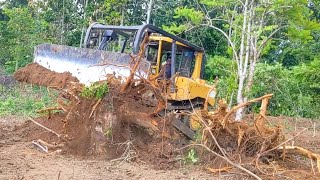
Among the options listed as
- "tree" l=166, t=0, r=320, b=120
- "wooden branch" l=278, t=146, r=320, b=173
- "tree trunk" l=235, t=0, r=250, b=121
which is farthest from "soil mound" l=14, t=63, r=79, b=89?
"tree trunk" l=235, t=0, r=250, b=121

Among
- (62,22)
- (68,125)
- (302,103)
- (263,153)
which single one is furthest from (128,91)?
(62,22)

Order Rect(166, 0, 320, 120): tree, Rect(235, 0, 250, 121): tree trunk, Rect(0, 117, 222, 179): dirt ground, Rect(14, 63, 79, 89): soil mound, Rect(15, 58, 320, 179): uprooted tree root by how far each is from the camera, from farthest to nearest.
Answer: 1. Rect(235, 0, 250, 121): tree trunk
2. Rect(166, 0, 320, 120): tree
3. Rect(14, 63, 79, 89): soil mound
4. Rect(15, 58, 320, 179): uprooted tree root
5. Rect(0, 117, 222, 179): dirt ground

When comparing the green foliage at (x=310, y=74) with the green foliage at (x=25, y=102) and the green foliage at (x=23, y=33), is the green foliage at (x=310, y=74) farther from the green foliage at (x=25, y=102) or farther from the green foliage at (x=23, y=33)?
the green foliage at (x=23, y=33)

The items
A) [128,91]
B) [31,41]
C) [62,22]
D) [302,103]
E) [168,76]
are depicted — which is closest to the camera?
[128,91]

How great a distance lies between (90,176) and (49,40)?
1528 cm

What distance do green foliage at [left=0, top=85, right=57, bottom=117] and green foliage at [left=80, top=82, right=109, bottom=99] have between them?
3.79m

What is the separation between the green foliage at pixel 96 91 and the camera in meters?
7.32

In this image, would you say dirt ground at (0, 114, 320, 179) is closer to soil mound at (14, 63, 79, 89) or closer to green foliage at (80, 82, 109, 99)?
green foliage at (80, 82, 109, 99)

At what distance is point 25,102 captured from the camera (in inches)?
527

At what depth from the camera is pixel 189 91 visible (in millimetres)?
9445

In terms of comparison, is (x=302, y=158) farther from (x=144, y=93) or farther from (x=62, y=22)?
(x=62, y=22)

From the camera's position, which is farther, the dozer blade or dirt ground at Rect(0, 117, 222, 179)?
the dozer blade

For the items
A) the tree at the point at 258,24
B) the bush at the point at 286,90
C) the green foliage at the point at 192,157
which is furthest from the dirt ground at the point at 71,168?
the bush at the point at 286,90

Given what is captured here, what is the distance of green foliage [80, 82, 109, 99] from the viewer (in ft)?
24.0
